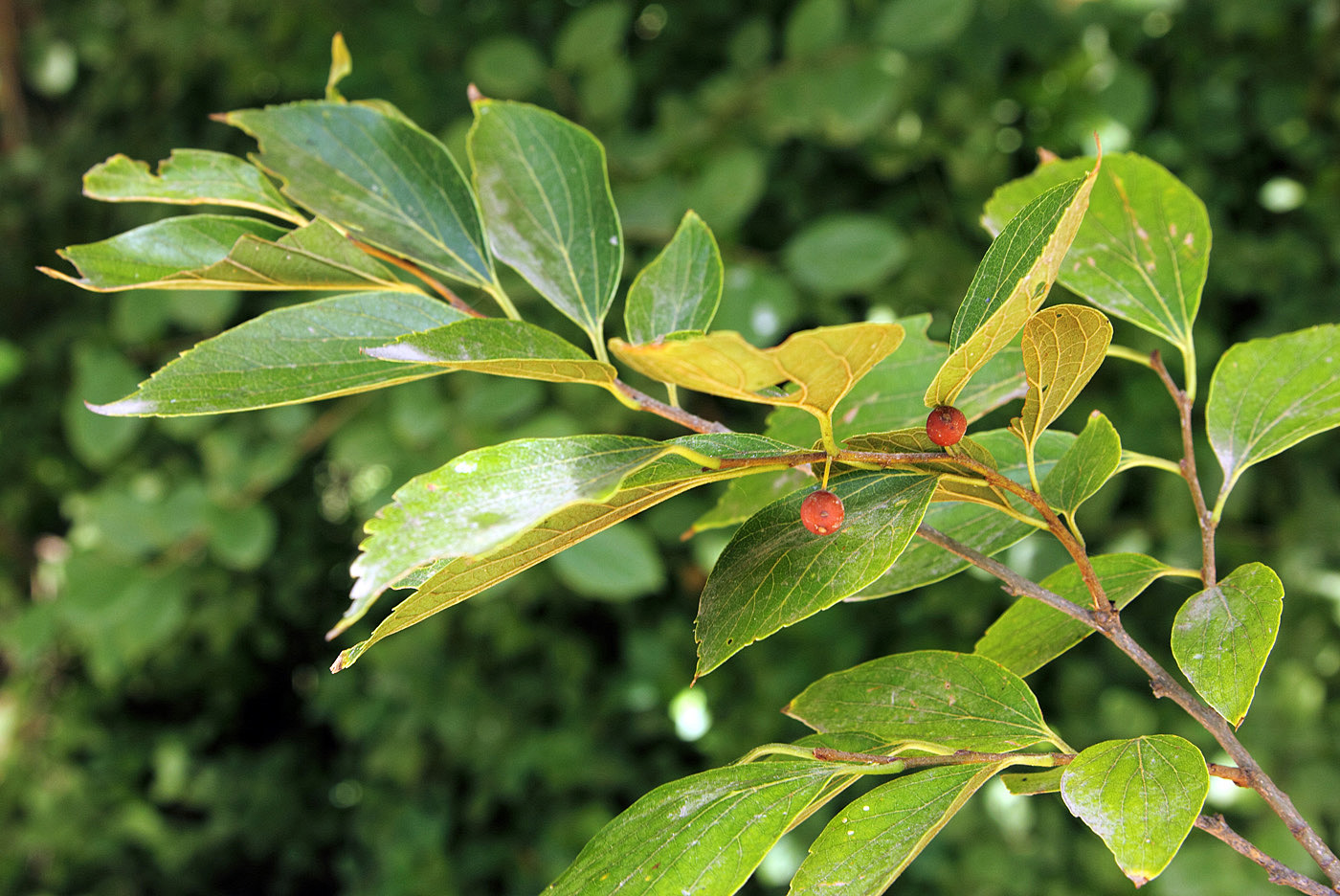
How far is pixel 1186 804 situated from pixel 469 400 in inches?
24.6

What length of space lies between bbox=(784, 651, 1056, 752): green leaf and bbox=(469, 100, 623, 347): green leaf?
0.10 meters

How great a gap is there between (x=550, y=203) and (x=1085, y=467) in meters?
0.14

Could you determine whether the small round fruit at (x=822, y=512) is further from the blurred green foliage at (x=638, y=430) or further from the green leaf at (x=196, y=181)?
the blurred green foliage at (x=638, y=430)

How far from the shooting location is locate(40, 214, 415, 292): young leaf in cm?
21

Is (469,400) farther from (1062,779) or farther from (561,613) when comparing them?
(1062,779)

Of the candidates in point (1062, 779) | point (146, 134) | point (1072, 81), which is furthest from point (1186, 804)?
point (146, 134)

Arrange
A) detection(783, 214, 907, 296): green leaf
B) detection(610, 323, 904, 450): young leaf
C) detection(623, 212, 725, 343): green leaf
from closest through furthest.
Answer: detection(610, 323, 904, 450): young leaf < detection(623, 212, 725, 343): green leaf < detection(783, 214, 907, 296): green leaf

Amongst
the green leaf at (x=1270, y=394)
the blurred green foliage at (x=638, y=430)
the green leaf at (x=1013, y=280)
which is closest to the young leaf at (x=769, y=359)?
the green leaf at (x=1013, y=280)

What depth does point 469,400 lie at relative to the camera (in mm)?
746

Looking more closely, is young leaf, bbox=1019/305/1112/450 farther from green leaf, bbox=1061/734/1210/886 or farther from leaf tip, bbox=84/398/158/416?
leaf tip, bbox=84/398/158/416

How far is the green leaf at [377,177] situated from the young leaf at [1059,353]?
0.13m

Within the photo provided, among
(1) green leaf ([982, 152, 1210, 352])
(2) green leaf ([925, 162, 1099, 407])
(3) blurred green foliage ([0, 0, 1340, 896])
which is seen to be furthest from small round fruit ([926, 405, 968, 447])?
(3) blurred green foliage ([0, 0, 1340, 896])

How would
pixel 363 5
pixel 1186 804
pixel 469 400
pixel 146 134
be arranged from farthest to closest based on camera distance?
pixel 146 134 → pixel 363 5 → pixel 469 400 → pixel 1186 804

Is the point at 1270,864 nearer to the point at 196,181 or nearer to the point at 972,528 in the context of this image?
the point at 972,528
